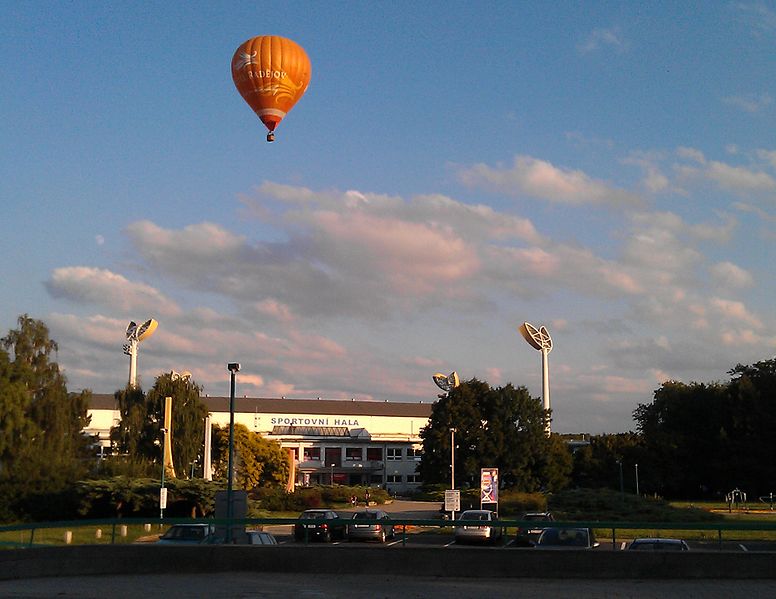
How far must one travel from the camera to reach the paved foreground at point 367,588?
1485cm

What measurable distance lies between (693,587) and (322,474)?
404 ft

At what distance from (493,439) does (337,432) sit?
6348 cm

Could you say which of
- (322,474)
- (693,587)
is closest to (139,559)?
(693,587)

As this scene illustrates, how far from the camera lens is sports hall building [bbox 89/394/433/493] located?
448ft

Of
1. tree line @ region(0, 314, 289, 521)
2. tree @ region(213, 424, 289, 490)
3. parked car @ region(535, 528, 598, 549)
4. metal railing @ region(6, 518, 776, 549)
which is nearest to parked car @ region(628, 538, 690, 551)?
metal railing @ region(6, 518, 776, 549)

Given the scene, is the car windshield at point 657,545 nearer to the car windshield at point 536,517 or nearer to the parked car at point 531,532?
the parked car at point 531,532

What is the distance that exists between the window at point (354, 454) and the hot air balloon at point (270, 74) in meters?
105

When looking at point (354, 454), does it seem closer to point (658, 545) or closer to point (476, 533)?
point (476, 533)

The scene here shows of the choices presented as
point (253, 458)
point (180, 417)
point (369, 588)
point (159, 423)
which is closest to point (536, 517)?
point (369, 588)

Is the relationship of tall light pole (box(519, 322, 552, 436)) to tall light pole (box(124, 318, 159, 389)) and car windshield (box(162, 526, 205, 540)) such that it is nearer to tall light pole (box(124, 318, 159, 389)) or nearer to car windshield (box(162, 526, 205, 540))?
tall light pole (box(124, 318, 159, 389))

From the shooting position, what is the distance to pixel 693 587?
51.1ft

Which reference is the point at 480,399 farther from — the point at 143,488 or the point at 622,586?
the point at 622,586

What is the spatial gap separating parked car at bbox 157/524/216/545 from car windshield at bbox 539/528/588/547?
27.6 feet

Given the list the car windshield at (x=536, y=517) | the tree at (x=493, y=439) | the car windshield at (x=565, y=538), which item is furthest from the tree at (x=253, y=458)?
the car windshield at (x=565, y=538)
